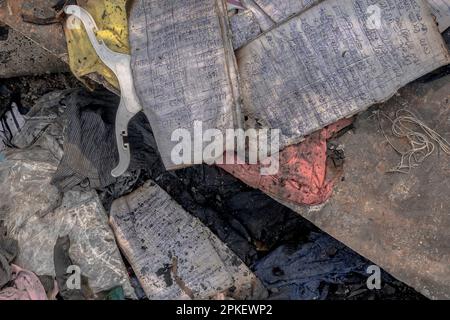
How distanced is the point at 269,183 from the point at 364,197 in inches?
22.0

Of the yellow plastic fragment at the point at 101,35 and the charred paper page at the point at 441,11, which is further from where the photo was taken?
the yellow plastic fragment at the point at 101,35

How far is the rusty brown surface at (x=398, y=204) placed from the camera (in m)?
3.07

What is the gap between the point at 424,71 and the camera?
298 centimetres

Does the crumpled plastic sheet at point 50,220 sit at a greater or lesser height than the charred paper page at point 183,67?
lesser

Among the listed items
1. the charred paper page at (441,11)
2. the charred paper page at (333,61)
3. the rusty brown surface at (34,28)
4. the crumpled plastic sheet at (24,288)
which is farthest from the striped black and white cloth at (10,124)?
the charred paper page at (441,11)

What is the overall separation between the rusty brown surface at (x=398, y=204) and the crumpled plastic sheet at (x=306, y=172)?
0.07 m

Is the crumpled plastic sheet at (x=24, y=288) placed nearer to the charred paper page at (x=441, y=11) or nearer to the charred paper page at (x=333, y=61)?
the charred paper page at (x=333, y=61)

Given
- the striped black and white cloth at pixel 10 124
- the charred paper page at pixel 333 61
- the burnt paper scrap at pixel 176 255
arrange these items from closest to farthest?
the charred paper page at pixel 333 61 < the burnt paper scrap at pixel 176 255 < the striped black and white cloth at pixel 10 124

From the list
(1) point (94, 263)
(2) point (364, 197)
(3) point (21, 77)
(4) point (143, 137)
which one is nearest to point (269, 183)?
(2) point (364, 197)

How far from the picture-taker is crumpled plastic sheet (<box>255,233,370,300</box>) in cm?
342

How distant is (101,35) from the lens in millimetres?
3186

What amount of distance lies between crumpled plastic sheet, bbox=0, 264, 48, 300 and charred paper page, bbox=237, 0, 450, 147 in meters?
1.73

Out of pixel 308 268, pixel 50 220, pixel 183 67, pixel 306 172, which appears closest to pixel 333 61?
pixel 306 172
